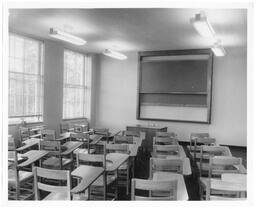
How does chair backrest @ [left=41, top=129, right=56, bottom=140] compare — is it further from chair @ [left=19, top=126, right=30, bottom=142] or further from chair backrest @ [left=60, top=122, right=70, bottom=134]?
chair backrest @ [left=60, top=122, right=70, bottom=134]

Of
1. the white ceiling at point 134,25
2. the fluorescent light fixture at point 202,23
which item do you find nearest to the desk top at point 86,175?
the white ceiling at point 134,25

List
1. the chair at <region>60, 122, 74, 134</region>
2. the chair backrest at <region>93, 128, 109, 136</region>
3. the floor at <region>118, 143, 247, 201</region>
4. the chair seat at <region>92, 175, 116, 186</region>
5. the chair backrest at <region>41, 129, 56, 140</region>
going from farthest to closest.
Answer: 1. the chair at <region>60, 122, 74, 134</region>
2. the chair backrest at <region>93, 128, 109, 136</region>
3. the chair backrest at <region>41, 129, 56, 140</region>
4. the floor at <region>118, 143, 247, 201</region>
5. the chair seat at <region>92, 175, 116, 186</region>

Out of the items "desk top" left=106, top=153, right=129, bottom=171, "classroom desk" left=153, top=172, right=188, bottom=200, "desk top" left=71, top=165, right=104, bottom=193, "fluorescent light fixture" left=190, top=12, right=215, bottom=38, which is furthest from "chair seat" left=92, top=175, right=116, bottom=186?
"fluorescent light fixture" left=190, top=12, right=215, bottom=38

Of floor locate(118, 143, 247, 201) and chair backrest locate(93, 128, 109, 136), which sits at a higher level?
chair backrest locate(93, 128, 109, 136)

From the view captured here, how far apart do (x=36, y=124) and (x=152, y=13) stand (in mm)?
4239

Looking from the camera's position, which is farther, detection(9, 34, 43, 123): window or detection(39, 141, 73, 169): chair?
detection(9, 34, 43, 123): window

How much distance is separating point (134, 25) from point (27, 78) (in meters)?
3.16

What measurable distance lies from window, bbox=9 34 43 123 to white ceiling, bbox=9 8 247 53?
348 millimetres

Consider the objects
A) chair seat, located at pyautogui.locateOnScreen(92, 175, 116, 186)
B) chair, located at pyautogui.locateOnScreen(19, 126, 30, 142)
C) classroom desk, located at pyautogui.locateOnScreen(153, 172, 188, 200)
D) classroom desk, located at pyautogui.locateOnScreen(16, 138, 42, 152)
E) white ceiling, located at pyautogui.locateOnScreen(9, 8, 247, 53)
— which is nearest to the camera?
classroom desk, located at pyautogui.locateOnScreen(153, 172, 188, 200)

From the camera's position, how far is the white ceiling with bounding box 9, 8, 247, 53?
4.44 m

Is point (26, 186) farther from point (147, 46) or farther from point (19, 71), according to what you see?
point (147, 46)

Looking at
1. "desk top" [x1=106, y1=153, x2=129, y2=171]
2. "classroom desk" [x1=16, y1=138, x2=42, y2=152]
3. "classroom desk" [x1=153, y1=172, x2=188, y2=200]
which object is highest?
"classroom desk" [x1=16, y1=138, x2=42, y2=152]

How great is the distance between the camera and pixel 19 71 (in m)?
6.17

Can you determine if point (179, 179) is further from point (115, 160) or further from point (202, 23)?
point (202, 23)
